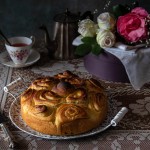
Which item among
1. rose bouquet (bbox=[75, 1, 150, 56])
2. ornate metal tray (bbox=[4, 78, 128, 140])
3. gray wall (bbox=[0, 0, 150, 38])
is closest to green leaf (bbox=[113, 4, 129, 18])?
rose bouquet (bbox=[75, 1, 150, 56])

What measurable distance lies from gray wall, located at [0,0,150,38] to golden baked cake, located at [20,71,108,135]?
0.92 metres

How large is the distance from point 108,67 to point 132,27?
13 centimetres

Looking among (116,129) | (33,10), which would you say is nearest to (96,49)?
(116,129)

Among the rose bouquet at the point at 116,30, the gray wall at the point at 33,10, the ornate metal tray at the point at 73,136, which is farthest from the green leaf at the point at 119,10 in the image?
the gray wall at the point at 33,10

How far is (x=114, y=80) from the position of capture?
986mm

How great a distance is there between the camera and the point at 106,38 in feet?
3.08

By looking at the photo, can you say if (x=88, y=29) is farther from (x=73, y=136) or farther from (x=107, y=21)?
(x=73, y=136)

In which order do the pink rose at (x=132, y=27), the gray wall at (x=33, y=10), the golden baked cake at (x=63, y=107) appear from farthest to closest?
the gray wall at (x=33, y=10) < the pink rose at (x=132, y=27) < the golden baked cake at (x=63, y=107)

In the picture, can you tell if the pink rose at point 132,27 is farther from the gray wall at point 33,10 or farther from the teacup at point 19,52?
the gray wall at point 33,10

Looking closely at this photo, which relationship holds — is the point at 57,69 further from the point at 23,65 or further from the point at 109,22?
the point at 109,22

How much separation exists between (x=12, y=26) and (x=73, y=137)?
1.10m

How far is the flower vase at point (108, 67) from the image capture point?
3.16ft

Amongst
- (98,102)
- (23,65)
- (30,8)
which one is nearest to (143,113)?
(98,102)

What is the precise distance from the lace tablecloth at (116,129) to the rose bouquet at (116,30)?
10cm
